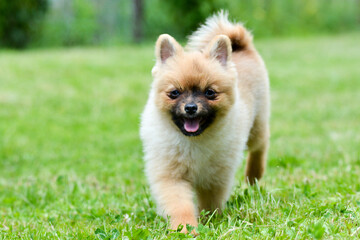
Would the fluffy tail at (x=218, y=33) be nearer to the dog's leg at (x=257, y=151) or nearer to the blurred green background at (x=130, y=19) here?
the dog's leg at (x=257, y=151)

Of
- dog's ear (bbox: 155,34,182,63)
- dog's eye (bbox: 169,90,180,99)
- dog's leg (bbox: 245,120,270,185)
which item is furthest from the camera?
dog's leg (bbox: 245,120,270,185)

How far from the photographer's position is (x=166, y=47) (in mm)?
3939

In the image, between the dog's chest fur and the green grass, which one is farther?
the dog's chest fur

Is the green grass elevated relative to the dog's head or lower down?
lower down

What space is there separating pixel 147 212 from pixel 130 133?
5202mm

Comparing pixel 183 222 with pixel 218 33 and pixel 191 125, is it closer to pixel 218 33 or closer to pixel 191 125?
pixel 191 125

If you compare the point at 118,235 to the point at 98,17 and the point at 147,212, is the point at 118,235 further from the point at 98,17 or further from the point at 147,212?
the point at 98,17

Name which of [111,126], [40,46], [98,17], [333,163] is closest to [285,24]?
[98,17]

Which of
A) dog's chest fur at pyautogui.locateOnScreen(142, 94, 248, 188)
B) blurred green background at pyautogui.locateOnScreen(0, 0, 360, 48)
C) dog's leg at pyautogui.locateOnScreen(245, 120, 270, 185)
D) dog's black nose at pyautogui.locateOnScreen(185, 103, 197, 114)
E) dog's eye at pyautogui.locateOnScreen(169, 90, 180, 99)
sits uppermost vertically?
dog's eye at pyautogui.locateOnScreen(169, 90, 180, 99)

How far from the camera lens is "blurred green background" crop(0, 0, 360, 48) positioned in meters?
23.6

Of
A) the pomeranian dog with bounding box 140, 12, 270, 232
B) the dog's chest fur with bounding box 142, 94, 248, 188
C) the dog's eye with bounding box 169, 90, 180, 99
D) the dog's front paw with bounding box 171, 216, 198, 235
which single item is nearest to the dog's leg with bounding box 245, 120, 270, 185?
the pomeranian dog with bounding box 140, 12, 270, 232

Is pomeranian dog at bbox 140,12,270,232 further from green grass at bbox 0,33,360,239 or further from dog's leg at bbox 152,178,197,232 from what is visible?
green grass at bbox 0,33,360,239

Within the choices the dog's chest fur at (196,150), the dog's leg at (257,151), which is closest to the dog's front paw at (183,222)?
the dog's chest fur at (196,150)

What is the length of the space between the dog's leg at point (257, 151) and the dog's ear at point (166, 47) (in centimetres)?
144
